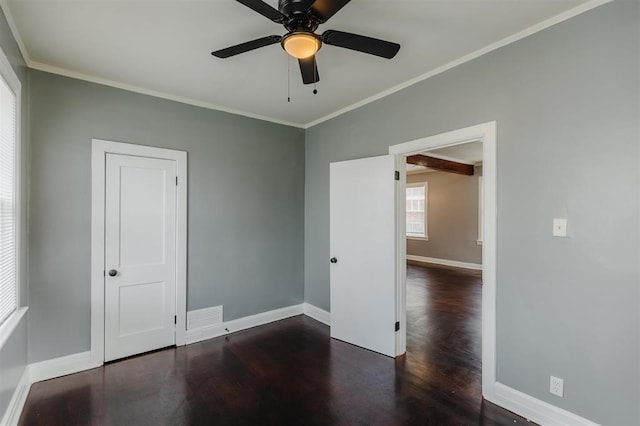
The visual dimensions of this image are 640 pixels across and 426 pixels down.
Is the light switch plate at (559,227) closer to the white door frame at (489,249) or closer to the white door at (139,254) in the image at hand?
the white door frame at (489,249)

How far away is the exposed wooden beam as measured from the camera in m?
5.86

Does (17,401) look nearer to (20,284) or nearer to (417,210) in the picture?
(20,284)

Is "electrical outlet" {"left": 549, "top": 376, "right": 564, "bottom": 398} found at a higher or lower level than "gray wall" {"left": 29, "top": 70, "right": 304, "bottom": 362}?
lower

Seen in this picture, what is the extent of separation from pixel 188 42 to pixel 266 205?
2114mm

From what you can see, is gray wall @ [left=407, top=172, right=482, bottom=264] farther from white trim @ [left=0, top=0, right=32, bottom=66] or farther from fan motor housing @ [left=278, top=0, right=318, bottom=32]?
white trim @ [left=0, top=0, right=32, bottom=66]

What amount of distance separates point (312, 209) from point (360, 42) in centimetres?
269

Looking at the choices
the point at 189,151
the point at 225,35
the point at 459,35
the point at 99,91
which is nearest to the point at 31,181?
the point at 99,91

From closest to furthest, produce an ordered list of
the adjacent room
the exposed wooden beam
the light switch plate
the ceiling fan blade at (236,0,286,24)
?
the ceiling fan blade at (236,0,286,24)
the adjacent room
the light switch plate
the exposed wooden beam

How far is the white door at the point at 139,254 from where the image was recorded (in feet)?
9.60

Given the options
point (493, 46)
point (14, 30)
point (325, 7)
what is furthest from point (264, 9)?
point (14, 30)

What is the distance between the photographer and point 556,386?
2010mm

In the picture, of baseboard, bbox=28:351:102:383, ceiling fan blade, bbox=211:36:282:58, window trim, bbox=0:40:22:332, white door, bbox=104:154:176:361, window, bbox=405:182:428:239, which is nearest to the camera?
ceiling fan blade, bbox=211:36:282:58

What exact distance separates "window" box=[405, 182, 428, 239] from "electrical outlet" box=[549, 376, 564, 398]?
22.0ft

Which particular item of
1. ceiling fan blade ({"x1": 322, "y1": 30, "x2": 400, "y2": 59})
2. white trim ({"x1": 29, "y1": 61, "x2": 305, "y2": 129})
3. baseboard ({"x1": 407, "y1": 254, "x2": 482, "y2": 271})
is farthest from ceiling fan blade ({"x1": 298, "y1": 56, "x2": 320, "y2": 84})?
baseboard ({"x1": 407, "y1": 254, "x2": 482, "y2": 271})
